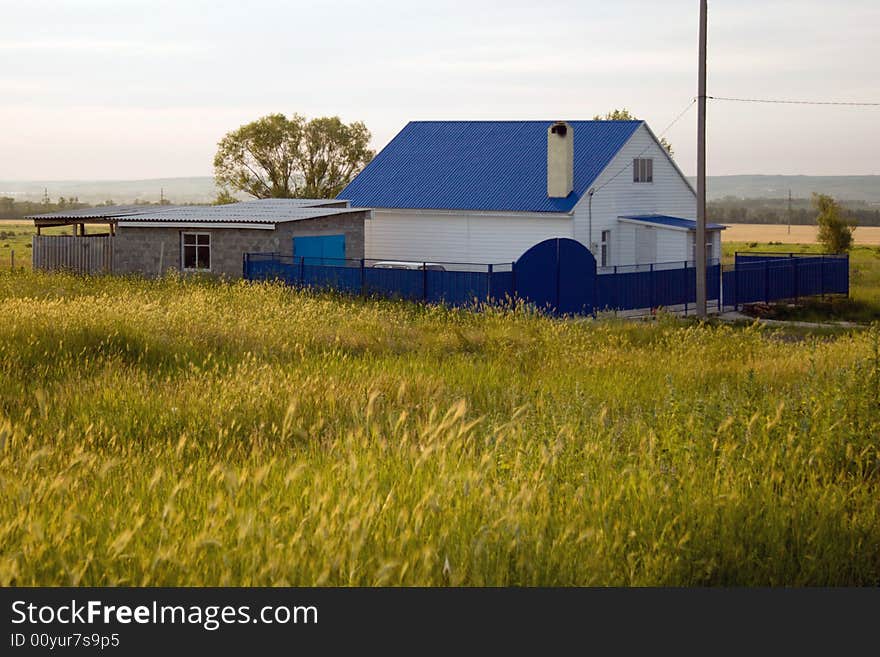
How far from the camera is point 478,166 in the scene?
1619 inches

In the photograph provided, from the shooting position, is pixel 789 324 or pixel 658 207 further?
pixel 658 207

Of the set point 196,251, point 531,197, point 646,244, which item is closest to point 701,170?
point 531,197

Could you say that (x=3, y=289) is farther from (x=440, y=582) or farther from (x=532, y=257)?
(x=440, y=582)

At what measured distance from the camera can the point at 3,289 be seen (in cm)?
2719

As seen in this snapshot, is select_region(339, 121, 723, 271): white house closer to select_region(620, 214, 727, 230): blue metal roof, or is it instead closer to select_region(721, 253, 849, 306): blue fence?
select_region(620, 214, 727, 230): blue metal roof

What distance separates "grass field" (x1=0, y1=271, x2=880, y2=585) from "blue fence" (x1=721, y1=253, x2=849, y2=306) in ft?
60.4

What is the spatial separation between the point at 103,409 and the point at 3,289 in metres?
18.5

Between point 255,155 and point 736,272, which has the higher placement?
point 255,155

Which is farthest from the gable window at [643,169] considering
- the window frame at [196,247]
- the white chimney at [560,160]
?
the window frame at [196,247]

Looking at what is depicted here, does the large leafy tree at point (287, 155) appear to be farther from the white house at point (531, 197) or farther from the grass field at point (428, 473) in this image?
the grass field at point (428, 473)

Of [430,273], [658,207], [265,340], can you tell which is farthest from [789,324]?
[265,340]

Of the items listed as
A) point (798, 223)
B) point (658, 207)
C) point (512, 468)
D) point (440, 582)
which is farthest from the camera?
point (798, 223)

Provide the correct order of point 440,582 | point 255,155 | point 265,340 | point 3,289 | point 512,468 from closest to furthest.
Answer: point 440,582, point 512,468, point 265,340, point 3,289, point 255,155

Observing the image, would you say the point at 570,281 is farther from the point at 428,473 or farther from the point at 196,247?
the point at 428,473
